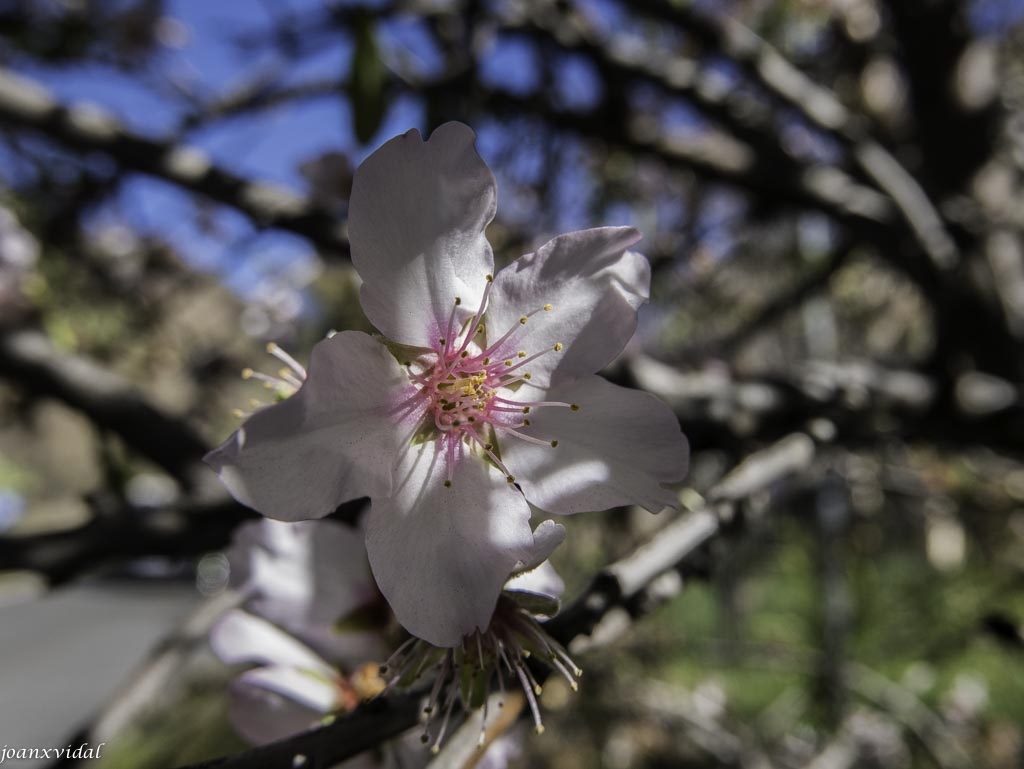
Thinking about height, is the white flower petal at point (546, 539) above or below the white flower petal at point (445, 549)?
above

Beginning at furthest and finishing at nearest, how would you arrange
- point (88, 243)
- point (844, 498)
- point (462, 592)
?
point (88, 243)
point (844, 498)
point (462, 592)

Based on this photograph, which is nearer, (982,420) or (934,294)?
(982,420)

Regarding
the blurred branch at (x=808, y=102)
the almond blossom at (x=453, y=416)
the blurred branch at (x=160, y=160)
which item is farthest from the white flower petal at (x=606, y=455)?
the blurred branch at (x=808, y=102)

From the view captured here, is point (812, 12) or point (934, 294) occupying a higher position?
point (812, 12)

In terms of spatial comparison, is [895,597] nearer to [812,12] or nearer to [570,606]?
[812,12]

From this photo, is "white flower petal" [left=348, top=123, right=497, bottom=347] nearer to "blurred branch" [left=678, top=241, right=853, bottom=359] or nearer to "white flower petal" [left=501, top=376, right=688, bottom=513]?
"white flower petal" [left=501, top=376, right=688, bottom=513]

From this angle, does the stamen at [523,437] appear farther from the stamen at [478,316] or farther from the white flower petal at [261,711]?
the white flower petal at [261,711]

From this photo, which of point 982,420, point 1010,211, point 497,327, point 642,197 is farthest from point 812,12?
point 497,327
